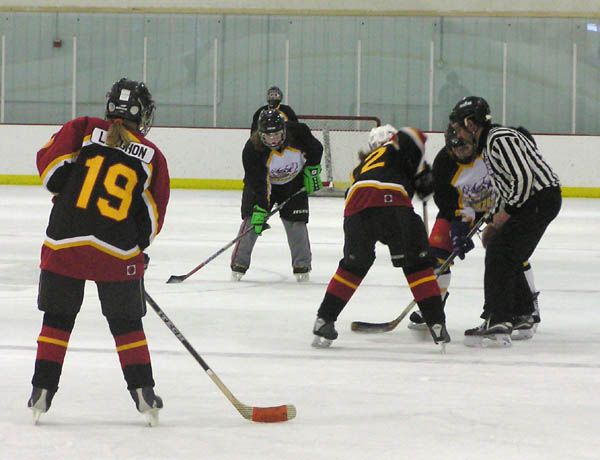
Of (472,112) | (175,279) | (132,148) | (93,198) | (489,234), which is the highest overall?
(472,112)

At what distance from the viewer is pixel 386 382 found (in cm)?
348

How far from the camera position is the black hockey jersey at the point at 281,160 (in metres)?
6.12

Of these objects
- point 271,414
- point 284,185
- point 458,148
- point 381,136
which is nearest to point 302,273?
point 284,185

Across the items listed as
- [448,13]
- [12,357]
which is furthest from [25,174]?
[12,357]

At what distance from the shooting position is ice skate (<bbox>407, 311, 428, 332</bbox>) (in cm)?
448

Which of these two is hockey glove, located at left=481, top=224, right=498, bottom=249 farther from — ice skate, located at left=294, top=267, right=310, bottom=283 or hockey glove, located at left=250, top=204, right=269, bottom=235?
hockey glove, located at left=250, top=204, right=269, bottom=235

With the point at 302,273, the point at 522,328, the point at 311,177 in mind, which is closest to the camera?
the point at 522,328

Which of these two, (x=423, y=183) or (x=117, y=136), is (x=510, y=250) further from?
(x=117, y=136)

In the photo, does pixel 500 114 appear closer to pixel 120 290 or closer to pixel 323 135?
pixel 323 135

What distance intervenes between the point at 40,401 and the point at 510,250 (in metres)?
1.92

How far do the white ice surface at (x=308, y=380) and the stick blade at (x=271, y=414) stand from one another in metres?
0.03

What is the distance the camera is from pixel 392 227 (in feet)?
13.3

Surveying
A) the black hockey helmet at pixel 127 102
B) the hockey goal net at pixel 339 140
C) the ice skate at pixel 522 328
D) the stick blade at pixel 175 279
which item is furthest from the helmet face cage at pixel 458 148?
the hockey goal net at pixel 339 140

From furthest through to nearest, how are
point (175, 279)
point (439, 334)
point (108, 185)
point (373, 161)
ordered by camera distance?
point (175, 279)
point (373, 161)
point (439, 334)
point (108, 185)
